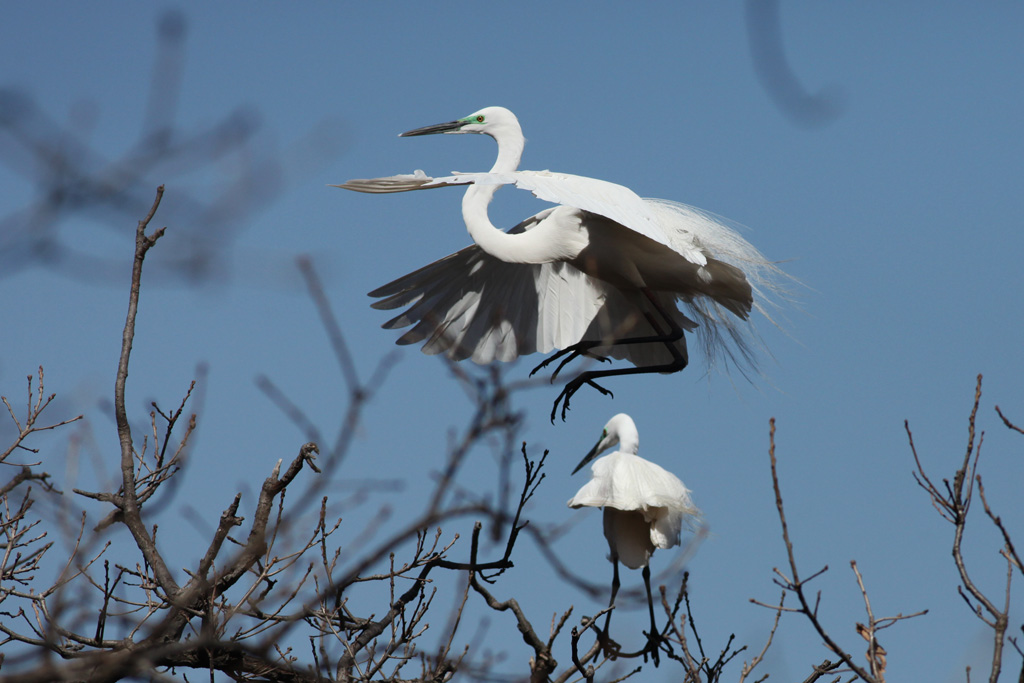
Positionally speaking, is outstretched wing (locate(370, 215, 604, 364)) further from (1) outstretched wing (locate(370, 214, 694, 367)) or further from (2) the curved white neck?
(2) the curved white neck

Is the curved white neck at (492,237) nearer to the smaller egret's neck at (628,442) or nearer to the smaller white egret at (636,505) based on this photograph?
the smaller white egret at (636,505)

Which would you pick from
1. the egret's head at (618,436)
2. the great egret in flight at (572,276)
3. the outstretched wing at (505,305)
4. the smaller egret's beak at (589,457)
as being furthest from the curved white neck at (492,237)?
the smaller egret's beak at (589,457)

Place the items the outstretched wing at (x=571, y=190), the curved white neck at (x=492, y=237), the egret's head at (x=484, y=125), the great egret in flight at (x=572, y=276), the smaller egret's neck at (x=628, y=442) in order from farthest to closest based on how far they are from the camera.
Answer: the smaller egret's neck at (x=628, y=442) < the egret's head at (x=484, y=125) < the curved white neck at (x=492, y=237) < the great egret in flight at (x=572, y=276) < the outstretched wing at (x=571, y=190)

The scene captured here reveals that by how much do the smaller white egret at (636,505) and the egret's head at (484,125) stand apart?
91.2 inches

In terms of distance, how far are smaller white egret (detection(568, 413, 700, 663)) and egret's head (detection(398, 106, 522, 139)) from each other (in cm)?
232

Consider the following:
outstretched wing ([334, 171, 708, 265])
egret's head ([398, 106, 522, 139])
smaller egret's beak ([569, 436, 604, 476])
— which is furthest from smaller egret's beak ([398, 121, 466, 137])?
smaller egret's beak ([569, 436, 604, 476])

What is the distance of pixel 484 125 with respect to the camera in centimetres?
686

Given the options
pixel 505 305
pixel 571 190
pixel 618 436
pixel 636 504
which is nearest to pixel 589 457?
pixel 618 436

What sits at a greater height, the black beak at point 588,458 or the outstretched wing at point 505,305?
the outstretched wing at point 505,305

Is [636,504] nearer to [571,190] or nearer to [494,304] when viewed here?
[571,190]

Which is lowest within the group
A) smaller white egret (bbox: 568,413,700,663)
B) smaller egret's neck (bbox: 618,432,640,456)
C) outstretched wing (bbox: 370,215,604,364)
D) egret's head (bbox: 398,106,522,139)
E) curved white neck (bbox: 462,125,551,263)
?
smaller white egret (bbox: 568,413,700,663)

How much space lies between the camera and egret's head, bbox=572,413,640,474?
7211 mm

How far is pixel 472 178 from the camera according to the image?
5176 millimetres

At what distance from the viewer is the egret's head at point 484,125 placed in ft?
22.2
